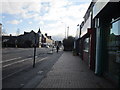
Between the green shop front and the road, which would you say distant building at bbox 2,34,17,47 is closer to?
the road

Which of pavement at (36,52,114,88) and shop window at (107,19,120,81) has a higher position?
shop window at (107,19,120,81)

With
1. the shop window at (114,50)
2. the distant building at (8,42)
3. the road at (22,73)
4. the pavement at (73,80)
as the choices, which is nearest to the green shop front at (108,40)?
the shop window at (114,50)

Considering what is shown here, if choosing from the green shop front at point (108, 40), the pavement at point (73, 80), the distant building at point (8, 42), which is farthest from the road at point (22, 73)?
the distant building at point (8, 42)

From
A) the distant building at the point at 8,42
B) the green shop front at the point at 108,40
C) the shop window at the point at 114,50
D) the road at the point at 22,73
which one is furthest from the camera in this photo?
the distant building at the point at 8,42

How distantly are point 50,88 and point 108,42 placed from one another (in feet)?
13.8

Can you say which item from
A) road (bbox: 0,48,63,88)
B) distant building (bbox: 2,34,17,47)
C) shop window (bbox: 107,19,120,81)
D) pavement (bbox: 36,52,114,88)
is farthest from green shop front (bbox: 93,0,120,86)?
distant building (bbox: 2,34,17,47)

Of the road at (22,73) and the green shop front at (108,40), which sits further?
the road at (22,73)

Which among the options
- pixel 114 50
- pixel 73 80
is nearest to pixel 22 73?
pixel 73 80

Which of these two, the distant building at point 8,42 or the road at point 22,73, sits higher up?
the distant building at point 8,42

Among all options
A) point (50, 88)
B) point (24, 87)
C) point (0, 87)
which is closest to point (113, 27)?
point (50, 88)

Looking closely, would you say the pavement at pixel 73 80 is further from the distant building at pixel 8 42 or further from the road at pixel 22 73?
the distant building at pixel 8 42

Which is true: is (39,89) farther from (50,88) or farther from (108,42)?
(108,42)

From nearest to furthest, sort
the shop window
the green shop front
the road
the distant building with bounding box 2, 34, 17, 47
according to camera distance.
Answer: the green shop front, the shop window, the road, the distant building with bounding box 2, 34, 17, 47

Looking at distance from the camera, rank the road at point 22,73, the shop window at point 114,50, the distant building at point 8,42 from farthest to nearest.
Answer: the distant building at point 8,42 → the road at point 22,73 → the shop window at point 114,50
